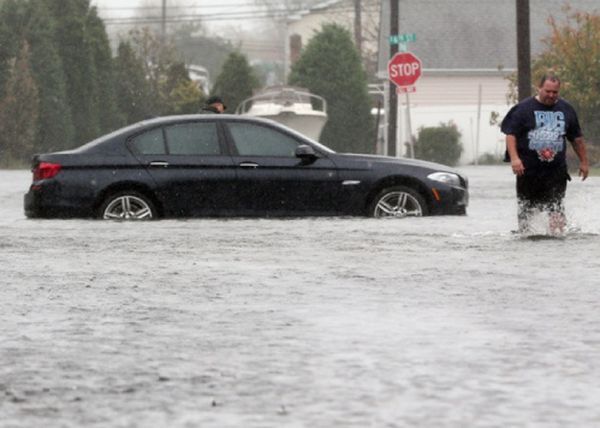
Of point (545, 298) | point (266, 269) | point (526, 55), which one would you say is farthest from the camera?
point (526, 55)

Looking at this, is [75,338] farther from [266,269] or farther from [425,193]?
[425,193]

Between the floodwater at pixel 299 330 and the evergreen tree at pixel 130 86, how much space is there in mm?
51534

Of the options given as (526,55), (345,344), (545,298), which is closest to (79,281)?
(545,298)

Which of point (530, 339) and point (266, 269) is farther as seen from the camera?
point (266, 269)

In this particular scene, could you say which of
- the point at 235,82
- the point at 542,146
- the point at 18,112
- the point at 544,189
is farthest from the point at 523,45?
the point at 235,82

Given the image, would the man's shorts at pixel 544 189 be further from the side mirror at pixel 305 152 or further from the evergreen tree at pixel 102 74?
the evergreen tree at pixel 102 74

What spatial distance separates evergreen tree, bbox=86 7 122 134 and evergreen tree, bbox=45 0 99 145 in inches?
26.2

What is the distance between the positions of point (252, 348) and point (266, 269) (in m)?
4.81

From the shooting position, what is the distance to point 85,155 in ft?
67.3

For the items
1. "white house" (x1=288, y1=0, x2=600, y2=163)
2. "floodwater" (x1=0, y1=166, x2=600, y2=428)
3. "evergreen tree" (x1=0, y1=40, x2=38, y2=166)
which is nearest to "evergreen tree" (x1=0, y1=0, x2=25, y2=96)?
"evergreen tree" (x1=0, y1=40, x2=38, y2=166)

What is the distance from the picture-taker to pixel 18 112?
58938 mm

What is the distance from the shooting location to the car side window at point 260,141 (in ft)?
67.9

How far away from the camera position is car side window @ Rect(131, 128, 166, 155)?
67.8 ft

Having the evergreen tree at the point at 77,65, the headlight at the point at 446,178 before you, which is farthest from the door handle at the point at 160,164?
the evergreen tree at the point at 77,65
